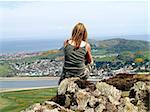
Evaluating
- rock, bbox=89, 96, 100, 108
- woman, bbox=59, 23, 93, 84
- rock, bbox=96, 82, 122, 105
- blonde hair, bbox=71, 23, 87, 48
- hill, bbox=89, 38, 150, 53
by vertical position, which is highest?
blonde hair, bbox=71, 23, 87, 48

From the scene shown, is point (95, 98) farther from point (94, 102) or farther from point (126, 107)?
point (126, 107)

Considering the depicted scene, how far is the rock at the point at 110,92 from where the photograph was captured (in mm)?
11000

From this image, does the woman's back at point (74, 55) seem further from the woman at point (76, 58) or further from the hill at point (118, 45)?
the hill at point (118, 45)

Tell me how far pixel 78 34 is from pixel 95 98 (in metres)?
1.92

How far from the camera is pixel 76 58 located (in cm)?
1174

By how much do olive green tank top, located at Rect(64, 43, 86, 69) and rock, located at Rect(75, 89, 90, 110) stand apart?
39.7 inches

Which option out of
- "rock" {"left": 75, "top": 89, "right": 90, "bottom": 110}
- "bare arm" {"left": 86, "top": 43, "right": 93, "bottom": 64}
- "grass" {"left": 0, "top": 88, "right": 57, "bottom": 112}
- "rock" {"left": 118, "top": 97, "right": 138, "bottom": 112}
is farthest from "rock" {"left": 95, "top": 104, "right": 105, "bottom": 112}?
"grass" {"left": 0, "top": 88, "right": 57, "bottom": 112}

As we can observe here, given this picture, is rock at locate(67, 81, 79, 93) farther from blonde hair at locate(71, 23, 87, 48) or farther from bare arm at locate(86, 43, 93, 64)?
blonde hair at locate(71, 23, 87, 48)

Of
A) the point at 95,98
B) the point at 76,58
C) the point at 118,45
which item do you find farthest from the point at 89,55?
the point at 118,45

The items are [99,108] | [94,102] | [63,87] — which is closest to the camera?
[99,108]

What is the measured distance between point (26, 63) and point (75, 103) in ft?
336

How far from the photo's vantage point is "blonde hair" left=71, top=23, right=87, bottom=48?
11344mm

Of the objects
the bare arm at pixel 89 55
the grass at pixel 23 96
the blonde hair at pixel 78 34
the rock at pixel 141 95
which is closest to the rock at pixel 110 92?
the rock at pixel 141 95

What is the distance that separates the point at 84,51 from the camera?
11.8 metres
